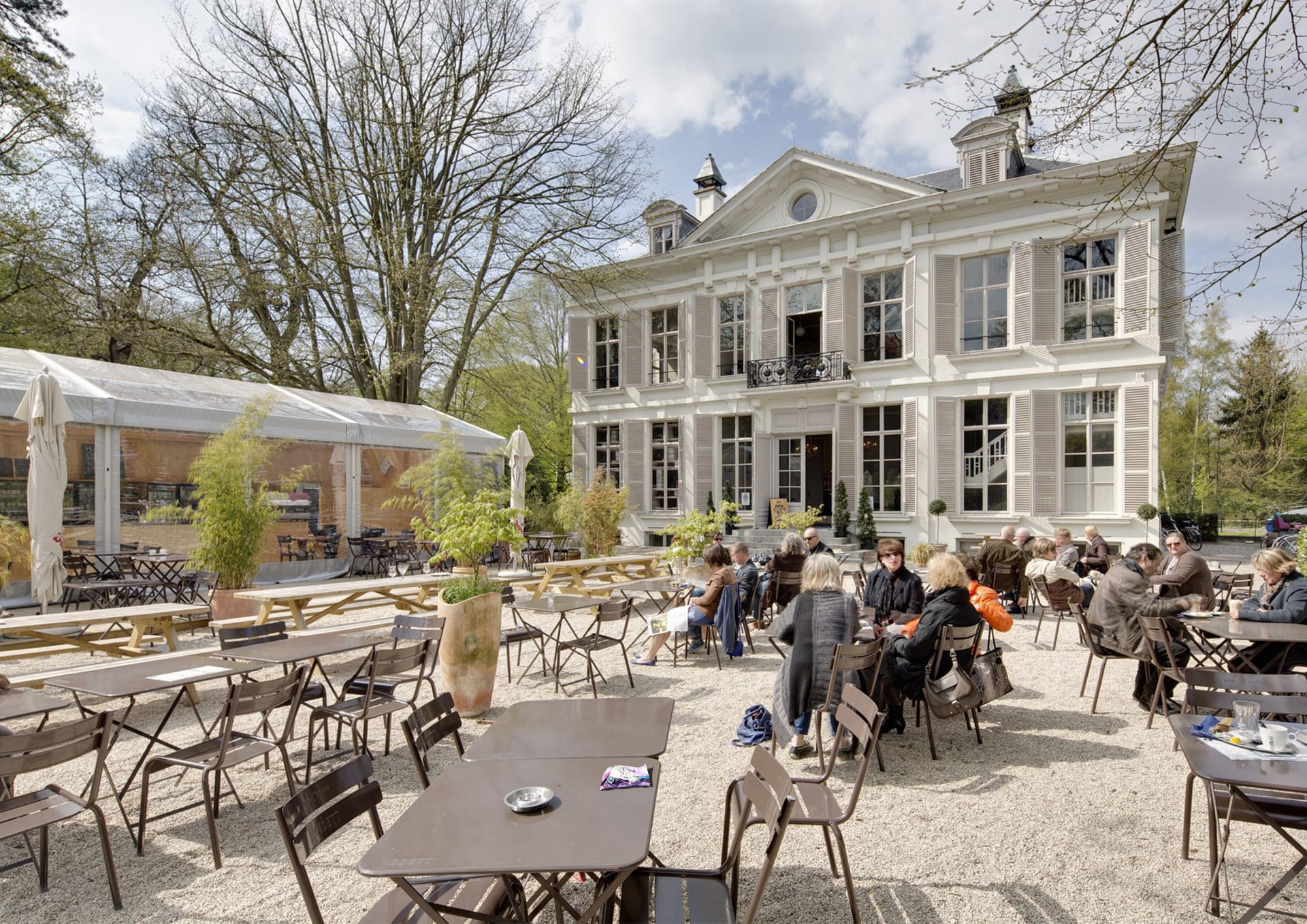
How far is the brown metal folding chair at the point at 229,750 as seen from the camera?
328 centimetres

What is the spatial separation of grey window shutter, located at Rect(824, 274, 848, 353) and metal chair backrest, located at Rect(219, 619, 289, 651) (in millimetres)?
13801

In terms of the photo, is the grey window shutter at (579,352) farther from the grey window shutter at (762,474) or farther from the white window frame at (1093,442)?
the white window frame at (1093,442)

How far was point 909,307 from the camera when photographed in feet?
52.6

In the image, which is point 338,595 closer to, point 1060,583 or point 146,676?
point 146,676

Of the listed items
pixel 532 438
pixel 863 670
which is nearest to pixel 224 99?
pixel 532 438

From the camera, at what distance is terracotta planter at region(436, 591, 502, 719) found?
5.21m

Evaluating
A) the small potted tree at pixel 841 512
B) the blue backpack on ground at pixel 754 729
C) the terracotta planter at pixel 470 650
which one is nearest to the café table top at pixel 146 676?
the terracotta planter at pixel 470 650

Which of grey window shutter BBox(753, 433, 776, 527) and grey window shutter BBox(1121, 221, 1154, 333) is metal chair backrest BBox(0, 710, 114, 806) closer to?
grey window shutter BBox(753, 433, 776, 527)

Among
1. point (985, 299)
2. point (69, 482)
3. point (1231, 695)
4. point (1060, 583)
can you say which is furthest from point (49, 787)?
point (985, 299)

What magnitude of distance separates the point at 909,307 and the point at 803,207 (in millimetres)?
3795

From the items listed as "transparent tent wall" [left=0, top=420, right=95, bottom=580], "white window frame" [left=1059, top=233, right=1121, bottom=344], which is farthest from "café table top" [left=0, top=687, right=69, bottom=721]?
"white window frame" [left=1059, top=233, right=1121, bottom=344]

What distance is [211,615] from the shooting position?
765 cm

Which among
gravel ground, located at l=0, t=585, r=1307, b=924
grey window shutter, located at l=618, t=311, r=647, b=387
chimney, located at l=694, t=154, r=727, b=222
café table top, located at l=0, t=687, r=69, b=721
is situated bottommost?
gravel ground, located at l=0, t=585, r=1307, b=924

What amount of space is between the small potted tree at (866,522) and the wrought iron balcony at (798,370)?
2721mm
